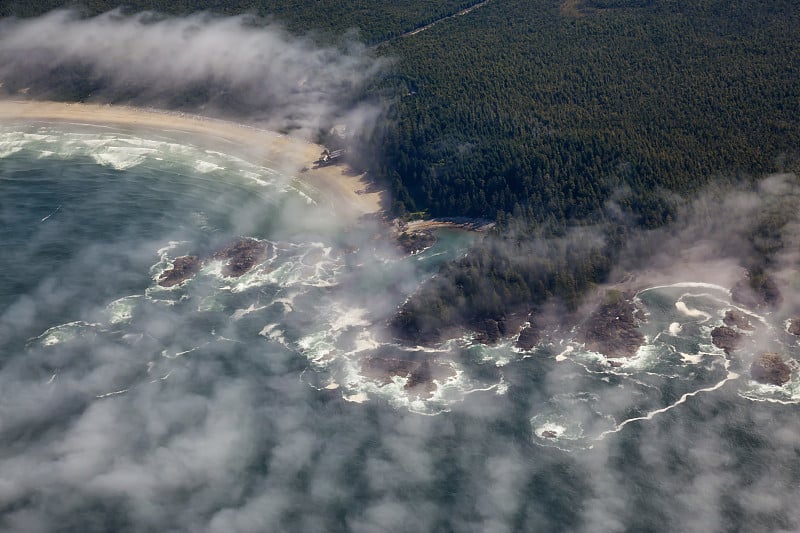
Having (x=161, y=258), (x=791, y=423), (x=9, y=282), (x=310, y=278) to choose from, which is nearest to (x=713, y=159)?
(x=791, y=423)

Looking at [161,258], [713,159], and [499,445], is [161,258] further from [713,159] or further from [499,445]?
[713,159]

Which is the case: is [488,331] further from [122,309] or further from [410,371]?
[122,309]

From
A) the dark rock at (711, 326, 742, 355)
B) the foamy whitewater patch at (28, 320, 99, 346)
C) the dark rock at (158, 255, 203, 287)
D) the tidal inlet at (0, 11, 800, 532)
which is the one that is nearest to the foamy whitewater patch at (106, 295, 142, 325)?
the tidal inlet at (0, 11, 800, 532)

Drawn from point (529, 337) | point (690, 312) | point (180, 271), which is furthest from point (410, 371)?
point (180, 271)

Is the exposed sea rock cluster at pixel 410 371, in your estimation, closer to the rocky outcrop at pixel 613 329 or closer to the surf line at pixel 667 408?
the rocky outcrop at pixel 613 329

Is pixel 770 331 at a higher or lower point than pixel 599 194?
lower

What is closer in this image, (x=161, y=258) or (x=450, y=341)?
(x=450, y=341)

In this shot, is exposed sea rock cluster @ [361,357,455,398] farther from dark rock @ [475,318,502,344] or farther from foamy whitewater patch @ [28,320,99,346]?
foamy whitewater patch @ [28,320,99,346]
